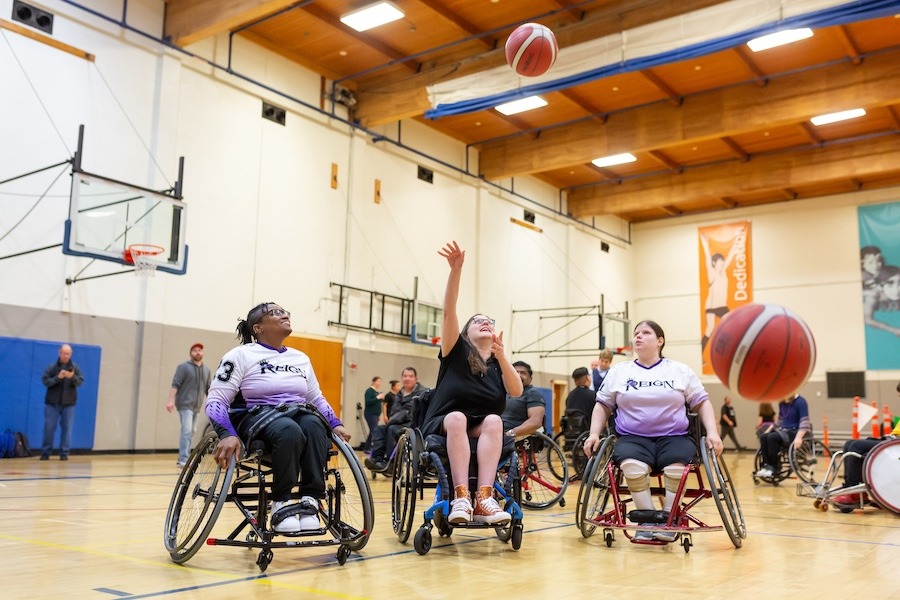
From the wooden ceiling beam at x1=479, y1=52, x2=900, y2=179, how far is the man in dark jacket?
9.73 metres

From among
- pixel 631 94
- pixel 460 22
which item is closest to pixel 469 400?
pixel 460 22

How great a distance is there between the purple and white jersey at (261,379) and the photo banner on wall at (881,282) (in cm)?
1736

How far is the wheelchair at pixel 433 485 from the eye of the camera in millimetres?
3398

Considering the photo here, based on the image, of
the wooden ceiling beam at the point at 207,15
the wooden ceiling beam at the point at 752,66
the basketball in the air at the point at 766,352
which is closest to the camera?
the basketball in the air at the point at 766,352

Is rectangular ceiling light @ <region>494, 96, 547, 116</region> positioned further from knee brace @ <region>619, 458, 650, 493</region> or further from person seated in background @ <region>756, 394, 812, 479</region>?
knee brace @ <region>619, 458, 650, 493</region>

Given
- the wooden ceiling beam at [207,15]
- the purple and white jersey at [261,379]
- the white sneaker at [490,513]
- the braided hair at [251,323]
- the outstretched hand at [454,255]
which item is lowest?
the white sneaker at [490,513]

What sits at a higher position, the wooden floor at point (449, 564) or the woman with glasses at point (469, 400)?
the woman with glasses at point (469, 400)

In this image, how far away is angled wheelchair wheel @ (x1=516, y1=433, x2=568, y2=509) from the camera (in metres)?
5.66

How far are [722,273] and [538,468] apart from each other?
15140 millimetres

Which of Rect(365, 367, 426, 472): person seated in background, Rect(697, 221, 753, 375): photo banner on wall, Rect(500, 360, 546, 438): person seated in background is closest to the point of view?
Rect(500, 360, 546, 438): person seated in background

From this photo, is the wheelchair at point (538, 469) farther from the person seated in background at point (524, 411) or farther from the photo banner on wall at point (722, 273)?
the photo banner on wall at point (722, 273)

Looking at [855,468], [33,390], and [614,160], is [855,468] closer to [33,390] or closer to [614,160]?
[33,390]

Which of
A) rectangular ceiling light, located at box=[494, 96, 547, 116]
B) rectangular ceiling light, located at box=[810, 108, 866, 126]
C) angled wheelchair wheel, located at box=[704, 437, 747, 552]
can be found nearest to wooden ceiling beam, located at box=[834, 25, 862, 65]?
rectangular ceiling light, located at box=[810, 108, 866, 126]

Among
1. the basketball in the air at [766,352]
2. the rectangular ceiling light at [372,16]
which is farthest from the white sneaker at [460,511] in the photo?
the rectangular ceiling light at [372,16]
